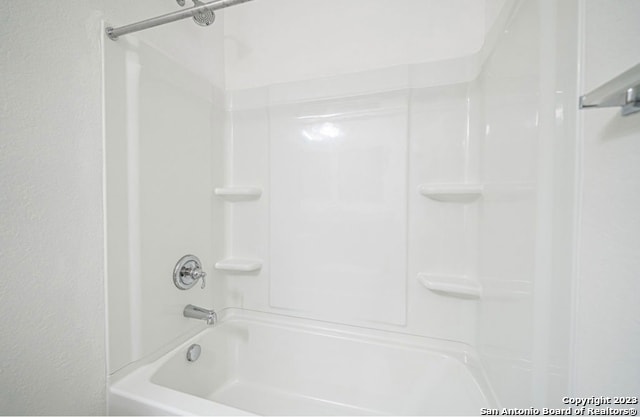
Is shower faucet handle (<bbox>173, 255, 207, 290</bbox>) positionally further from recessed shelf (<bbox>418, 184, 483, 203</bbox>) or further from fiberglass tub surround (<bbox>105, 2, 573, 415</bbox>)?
recessed shelf (<bbox>418, 184, 483, 203</bbox>)

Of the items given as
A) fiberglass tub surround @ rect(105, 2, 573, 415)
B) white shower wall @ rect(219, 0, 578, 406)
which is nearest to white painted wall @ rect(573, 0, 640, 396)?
white shower wall @ rect(219, 0, 578, 406)

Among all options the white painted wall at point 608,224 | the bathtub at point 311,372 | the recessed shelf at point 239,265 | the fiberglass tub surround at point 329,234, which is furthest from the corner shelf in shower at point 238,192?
the white painted wall at point 608,224

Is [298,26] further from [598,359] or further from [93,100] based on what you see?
[598,359]

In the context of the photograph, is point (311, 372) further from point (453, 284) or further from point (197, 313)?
point (453, 284)

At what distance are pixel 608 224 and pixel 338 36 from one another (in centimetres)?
131

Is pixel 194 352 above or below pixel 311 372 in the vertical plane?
above

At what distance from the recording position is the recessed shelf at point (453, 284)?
3.41ft

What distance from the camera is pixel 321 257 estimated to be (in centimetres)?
131

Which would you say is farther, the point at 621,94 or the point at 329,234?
the point at 329,234

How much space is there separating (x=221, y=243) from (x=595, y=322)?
1451 millimetres

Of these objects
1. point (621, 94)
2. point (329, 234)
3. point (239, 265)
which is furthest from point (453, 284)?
point (239, 265)

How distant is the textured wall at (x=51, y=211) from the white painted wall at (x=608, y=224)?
4.14 ft

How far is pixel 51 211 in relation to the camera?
74cm

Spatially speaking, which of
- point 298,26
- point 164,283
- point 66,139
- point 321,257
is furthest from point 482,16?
point 164,283
